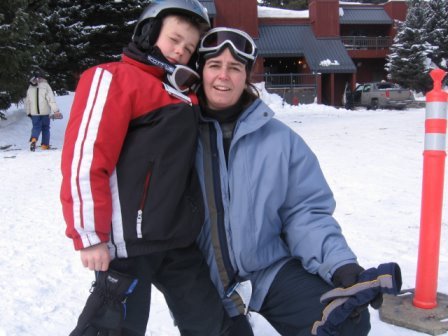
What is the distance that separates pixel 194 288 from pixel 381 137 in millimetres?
9380

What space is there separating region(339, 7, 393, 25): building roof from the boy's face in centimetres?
3307

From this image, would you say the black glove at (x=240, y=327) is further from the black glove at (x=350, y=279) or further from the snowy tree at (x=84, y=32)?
the snowy tree at (x=84, y=32)

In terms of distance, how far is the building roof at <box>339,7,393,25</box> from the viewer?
3331 cm

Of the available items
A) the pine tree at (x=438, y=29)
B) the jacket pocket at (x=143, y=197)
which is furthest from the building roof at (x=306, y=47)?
the jacket pocket at (x=143, y=197)

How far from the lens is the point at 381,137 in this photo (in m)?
10.7

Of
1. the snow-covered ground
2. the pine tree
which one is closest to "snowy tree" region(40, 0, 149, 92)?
the snow-covered ground

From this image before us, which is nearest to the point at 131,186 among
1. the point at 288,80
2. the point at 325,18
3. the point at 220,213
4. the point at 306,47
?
the point at 220,213

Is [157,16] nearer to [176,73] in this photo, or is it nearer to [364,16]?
[176,73]

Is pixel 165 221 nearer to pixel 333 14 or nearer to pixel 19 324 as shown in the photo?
pixel 19 324

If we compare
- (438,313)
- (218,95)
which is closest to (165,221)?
(218,95)

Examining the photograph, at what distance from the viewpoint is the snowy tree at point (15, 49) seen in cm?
1105

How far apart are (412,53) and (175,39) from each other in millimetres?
32137

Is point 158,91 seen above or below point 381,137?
above

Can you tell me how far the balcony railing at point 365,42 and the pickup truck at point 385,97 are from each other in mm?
9750
